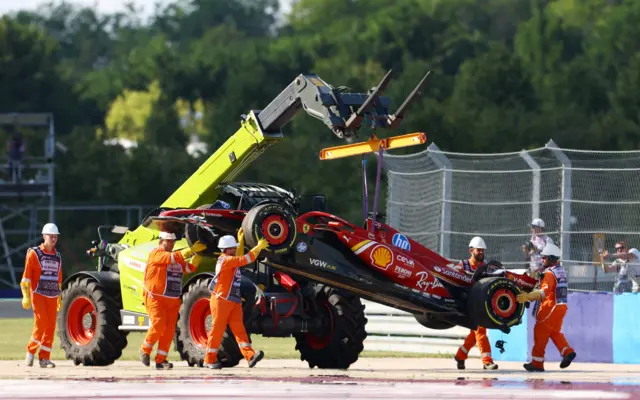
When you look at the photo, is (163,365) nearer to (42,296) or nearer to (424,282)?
(42,296)

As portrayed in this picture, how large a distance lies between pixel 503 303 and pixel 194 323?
12.2 feet

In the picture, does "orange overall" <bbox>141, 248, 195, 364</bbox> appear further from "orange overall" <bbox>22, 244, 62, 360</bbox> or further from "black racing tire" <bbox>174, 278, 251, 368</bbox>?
"orange overall" <bbox>22, 244, 62, 360</bbox>

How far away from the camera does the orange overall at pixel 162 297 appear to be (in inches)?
755

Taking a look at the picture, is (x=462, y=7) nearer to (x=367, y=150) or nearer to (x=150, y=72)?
(x=150, y=72)

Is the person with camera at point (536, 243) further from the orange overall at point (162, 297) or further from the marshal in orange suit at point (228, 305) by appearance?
the orange overall at point (162, 297)

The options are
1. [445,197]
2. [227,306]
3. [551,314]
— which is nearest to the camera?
[227,306]

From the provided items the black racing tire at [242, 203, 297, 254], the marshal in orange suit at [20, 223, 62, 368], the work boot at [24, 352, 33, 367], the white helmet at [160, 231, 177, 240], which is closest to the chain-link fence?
the black racing tire at [242, 203, 297, 254]

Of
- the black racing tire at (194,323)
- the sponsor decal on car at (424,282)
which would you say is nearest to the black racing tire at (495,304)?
the sponsor decal on car at (424,282)

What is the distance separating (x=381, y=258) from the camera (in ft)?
64.4

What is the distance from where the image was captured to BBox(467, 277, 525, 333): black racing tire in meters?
19.2

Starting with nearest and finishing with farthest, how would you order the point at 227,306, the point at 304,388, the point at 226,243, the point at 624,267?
the point at 304,388
the point at 227,306
the point at 226,243
the point at 624,267

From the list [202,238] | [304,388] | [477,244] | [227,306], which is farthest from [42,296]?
[477,244]

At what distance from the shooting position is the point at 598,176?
21.9 m

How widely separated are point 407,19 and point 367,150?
68.5 meters
